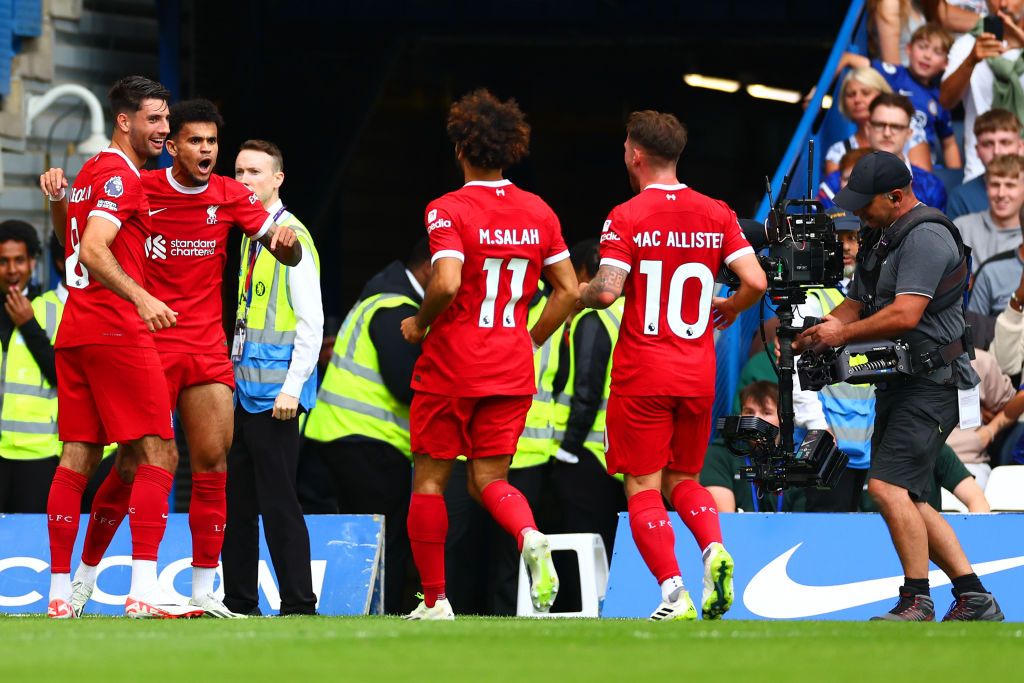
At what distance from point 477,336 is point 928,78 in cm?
741

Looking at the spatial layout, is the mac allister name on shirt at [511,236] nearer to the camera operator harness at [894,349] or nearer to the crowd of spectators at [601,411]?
the camera operator harness at [894,349]

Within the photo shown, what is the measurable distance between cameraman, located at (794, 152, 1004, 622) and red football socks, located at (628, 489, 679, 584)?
98 centimetres

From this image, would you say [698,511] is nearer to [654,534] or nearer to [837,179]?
[654,534]

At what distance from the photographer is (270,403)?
9719mm

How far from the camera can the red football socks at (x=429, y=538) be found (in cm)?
840

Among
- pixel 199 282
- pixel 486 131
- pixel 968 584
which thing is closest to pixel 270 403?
pixel 199 282

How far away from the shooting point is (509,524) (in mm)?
8234

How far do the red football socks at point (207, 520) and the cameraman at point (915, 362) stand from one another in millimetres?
2800

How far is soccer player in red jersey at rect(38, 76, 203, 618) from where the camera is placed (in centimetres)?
834

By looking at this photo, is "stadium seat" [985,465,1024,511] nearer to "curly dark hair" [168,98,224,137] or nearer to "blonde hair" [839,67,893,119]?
"blonde hair" [839,67,893,119]

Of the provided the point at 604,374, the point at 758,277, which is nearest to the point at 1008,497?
the point at 604,374

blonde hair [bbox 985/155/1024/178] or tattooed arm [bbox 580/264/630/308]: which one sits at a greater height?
blonde hair [bbox 985/155/1024/178]

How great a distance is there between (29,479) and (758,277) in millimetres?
4928

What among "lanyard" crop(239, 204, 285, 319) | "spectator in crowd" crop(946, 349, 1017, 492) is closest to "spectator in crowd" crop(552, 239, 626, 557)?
"spectator in crowd" crop(946, 349, 1017, 492)
